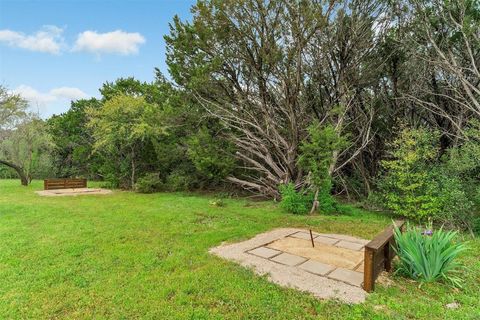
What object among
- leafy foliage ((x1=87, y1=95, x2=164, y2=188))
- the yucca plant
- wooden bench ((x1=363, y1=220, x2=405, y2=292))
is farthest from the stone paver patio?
leafy foliage ((x1=87, y1=95, x2=164, y2=188))

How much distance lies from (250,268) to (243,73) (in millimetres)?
8489

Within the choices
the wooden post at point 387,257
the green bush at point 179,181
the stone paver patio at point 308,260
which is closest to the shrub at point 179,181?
the green bush at point 179,181

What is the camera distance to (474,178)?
25.8 feet

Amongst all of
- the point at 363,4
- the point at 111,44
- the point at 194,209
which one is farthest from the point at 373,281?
the point at 111,44

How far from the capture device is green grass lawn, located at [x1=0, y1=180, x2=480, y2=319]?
2.86 meters

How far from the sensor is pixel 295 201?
868cm

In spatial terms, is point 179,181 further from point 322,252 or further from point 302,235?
point 322,252

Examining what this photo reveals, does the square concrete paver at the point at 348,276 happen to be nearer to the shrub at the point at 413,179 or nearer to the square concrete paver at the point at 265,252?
the square concrete paver at the point at 265,252

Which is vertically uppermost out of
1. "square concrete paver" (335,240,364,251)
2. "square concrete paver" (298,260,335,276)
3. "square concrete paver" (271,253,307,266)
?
"square concrete paver" (298,260,335,276)

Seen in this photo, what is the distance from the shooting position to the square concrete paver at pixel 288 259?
13.8 ft

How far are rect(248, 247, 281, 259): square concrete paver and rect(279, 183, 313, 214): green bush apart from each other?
12.5 feet

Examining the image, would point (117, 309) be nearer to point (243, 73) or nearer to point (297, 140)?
point (297, 140)

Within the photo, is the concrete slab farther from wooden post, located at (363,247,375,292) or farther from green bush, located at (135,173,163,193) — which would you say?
wooden post, located at (363,247,375,292)

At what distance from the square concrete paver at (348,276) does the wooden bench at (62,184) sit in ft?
47.4
